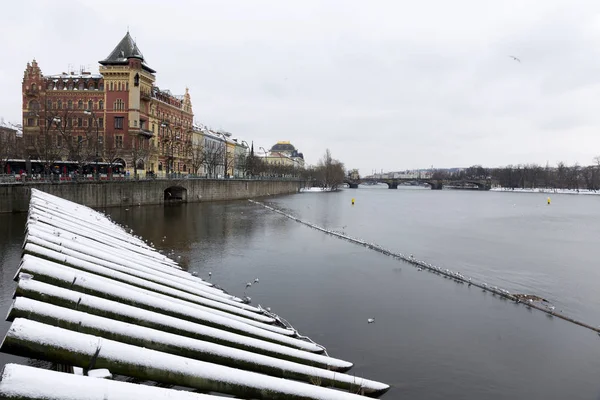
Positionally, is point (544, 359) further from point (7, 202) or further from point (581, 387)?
point (7, 202)

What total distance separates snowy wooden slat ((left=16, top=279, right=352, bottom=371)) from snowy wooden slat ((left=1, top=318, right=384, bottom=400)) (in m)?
1.48

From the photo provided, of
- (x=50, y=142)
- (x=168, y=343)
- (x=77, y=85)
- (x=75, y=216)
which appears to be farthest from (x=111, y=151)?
(x=168, y=343)

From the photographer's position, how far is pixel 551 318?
17.2 metres

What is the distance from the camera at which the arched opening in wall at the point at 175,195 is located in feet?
234

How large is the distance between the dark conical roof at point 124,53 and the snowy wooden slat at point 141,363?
75.1 meters

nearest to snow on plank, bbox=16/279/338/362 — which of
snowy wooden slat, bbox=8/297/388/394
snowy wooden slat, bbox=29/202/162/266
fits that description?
snowy wooden slat, bbox=8/297/388/394

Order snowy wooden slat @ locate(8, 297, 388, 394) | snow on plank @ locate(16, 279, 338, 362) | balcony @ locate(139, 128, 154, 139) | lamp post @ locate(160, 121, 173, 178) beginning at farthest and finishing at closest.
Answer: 1. lamp post @ locate(160, 121, 173, 178)
2. balcony @ locate(139, 128, 154, 139)
3. snow on plank @ locate(16, 279, 338, 362)
4. snowy wooden slat @ locate(8, 297, 388, 394)

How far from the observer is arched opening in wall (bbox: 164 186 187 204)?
71.3m

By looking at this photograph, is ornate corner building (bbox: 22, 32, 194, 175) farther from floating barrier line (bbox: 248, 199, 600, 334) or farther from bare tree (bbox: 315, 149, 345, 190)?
bare tree (bbox: 315, 149, 345, 190)

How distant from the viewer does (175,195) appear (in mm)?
75562

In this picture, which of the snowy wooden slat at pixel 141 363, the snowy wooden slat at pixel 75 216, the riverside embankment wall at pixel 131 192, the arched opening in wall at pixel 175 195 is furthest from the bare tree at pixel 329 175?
the snowy wooden slat at pixel 141 363

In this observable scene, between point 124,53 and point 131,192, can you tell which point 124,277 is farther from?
point 124,53

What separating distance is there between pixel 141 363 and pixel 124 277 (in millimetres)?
5742

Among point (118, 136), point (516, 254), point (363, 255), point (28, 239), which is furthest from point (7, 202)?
point (516, 254)
